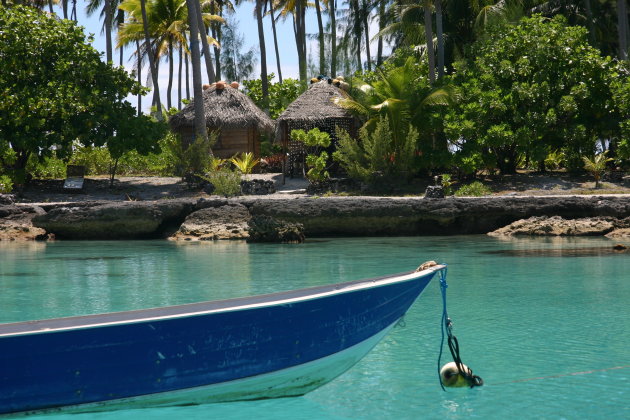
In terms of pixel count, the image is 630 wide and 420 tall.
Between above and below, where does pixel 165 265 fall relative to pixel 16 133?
below

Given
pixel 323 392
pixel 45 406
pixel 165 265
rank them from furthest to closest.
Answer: pixel 165 265
pixel 323 392
pixel 45 406

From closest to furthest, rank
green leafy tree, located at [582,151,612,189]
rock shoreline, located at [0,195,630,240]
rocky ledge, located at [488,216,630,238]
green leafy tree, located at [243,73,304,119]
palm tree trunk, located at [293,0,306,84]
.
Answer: rocky ledge, located at [488,216,630,238] < rock shoreline, located at [0,195,630,240] < green leafy tree, located at [582,151,612,189] < green leafy tree, located at [243,73,304,119] < palm tree trunk, located at [293,0,306,84]

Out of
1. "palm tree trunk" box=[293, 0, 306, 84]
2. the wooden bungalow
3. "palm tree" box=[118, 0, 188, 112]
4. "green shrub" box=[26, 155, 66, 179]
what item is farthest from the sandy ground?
"palm tree trunk" box=[293, 0, 306, 84]

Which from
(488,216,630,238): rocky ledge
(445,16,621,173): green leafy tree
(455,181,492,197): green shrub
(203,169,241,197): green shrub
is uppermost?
(445,16,621,173): green leafy tree

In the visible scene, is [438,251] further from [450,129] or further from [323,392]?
[323,392]

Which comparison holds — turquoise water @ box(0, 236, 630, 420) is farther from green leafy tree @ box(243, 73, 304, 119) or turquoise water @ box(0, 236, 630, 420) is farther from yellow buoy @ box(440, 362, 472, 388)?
green leafy tree @ box(243, 73, 304, 119)

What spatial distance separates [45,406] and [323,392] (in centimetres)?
213

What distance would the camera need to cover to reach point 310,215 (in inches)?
718

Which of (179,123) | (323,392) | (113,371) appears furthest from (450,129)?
(113,371)

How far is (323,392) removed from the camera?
6027mm

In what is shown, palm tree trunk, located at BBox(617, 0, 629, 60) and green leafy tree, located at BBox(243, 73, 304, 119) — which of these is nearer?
palm tree trunk, located at BBox(617, 0, 629, 60)

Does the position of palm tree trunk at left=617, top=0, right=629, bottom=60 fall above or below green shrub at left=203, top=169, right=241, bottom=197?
above

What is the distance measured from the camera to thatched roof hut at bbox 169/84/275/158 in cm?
2631

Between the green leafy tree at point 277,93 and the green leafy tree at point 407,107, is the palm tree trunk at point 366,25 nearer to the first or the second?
the green leafy tree at point 277,93
